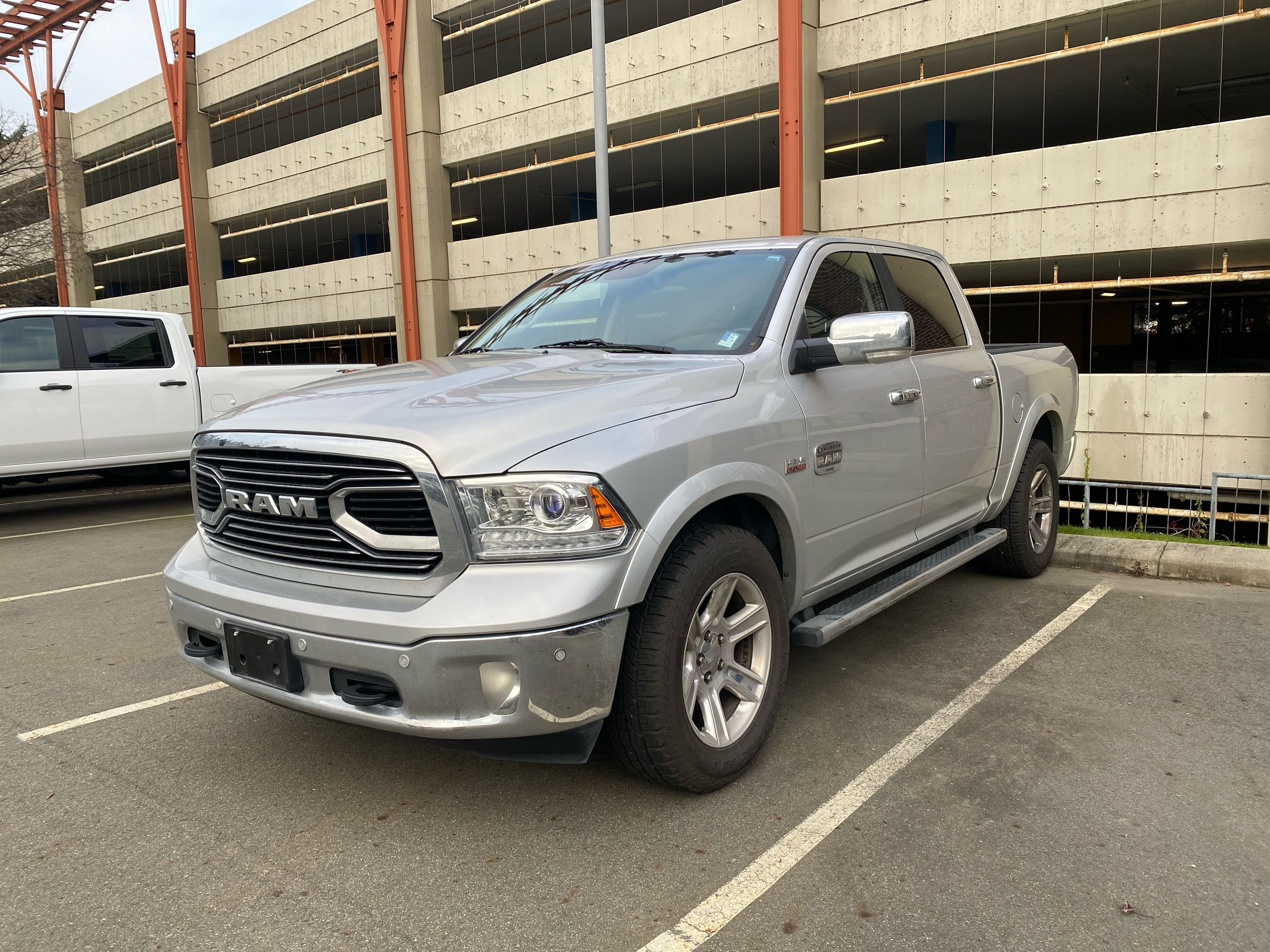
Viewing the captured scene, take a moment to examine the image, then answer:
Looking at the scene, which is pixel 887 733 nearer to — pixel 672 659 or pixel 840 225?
pixel 672 659

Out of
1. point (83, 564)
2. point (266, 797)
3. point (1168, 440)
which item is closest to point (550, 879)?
point (266, 797)

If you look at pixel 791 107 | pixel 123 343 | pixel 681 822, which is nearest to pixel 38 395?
pixel 123 343

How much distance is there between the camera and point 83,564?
7.06 meters

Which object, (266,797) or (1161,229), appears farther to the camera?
(1161,229)

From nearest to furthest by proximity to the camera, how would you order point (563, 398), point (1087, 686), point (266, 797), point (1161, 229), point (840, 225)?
1. point (563, 398)
2. point (266, 797)
3. point (1087, 686)
4. point (1161, 229)
5. point (840, 225)

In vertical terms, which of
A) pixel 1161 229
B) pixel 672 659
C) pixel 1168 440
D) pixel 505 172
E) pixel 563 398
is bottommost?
pixel 1168 440

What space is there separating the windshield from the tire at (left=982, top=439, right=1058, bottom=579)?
8.14 ft

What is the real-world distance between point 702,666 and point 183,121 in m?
36.0

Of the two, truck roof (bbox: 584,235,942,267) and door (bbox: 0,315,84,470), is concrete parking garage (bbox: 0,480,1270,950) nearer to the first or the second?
truck roof (bbox: 584,235,942,267)

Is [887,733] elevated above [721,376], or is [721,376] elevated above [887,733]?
[721,376]

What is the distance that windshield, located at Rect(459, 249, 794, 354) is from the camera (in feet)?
11.8

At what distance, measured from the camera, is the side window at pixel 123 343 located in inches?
357

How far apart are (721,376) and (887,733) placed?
154 centimetres

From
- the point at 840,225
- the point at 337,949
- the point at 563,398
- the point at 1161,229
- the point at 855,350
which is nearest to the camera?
the point at 337,949
